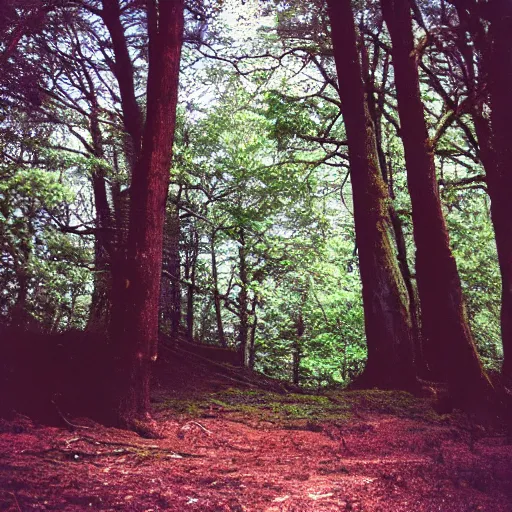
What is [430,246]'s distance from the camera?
516 centimetres

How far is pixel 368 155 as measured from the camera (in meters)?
7.53

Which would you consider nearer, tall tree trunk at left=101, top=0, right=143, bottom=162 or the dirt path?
the dirt path

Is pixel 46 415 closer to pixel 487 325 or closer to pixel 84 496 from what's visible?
pixel 84 496

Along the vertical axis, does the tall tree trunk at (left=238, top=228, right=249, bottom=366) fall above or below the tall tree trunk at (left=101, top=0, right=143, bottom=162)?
below

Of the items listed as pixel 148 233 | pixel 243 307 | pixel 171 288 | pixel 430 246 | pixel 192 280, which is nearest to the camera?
pixel 148 233

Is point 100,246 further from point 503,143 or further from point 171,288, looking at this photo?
point 503,143

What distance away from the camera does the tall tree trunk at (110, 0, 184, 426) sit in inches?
165

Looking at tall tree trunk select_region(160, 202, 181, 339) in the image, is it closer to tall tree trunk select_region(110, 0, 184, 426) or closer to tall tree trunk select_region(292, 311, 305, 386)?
tall tree trunk select_region(292, 311, 305, 386)

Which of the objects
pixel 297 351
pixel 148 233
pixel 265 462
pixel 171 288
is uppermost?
pixel 171 288

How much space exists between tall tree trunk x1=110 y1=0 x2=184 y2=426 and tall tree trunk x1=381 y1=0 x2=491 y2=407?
313 cm

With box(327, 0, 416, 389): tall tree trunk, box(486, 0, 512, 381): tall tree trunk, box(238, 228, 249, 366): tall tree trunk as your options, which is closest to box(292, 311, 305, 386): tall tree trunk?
box(238, 228, 249, 366): tall tree trunk

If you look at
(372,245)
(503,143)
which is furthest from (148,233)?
(503,143)

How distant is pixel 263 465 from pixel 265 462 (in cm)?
11

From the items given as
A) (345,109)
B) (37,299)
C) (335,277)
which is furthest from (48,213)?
(335,277)
